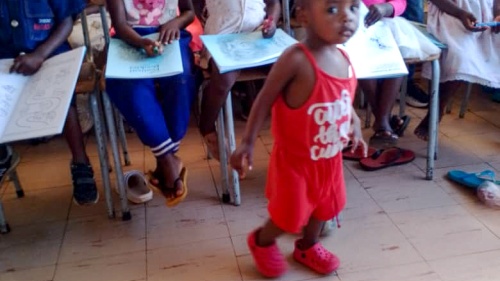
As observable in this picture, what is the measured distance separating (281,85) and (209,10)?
768mm

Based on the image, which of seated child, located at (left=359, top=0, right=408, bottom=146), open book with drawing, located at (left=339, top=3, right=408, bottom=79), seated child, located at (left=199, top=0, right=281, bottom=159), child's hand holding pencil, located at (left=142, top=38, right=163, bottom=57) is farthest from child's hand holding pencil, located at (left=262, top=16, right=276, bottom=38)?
seated child, located at (left=359, top=0, right=408, bottom=146)

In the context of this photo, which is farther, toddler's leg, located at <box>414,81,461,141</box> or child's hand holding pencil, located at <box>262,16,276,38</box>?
toddler's leg, located at <box>414,81,461,141</box>

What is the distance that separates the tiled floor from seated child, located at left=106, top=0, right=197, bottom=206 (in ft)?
0.62

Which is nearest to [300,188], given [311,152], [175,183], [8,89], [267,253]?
[311,152]

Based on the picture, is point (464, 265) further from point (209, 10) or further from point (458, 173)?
point (209, 10)

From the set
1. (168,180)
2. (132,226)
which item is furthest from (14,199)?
(168,180)

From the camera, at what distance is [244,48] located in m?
1.68

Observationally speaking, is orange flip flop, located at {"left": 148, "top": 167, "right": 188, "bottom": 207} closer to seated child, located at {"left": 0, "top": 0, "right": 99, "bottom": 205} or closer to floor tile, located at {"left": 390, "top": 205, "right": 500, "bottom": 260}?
seated child, located at {"left": 0, "top": 0, "right": 99, "bottom": 205}

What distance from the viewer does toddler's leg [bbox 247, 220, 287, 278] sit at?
1.47 m

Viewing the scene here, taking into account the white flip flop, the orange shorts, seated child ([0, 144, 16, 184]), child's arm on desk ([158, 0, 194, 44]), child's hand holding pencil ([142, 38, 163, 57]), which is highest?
child's arm on desk ([158, 0, 194, 44])

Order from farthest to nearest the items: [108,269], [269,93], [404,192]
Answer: [404,192]
[108,269]
[269,93]

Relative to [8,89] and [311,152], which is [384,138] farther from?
[8,89]

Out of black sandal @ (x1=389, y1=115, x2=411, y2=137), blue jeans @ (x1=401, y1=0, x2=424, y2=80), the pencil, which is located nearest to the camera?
the pencil

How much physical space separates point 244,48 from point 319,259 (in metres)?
0.71
